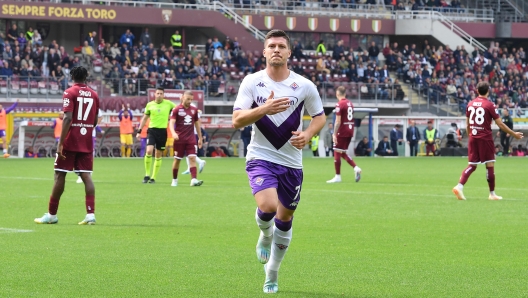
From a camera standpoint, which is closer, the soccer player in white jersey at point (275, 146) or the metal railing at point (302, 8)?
the soccer player in white jersey at point (275, 146)

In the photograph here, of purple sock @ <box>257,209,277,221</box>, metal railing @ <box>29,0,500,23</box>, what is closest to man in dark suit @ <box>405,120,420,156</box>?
metal railing @ <box>29,0,500,23</box>

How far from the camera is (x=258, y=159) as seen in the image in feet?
26.0

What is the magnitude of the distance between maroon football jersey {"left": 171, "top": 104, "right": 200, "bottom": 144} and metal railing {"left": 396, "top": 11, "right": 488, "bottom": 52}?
4193 cm

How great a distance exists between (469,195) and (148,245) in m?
9.87

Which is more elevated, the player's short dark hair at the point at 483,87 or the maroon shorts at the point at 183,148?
the player's short dark hair at the point at 483,87

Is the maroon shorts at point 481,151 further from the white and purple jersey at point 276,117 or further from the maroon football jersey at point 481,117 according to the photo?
the white and purple jersey at point 276,117

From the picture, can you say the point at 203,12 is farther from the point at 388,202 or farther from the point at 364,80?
the point at 388,202

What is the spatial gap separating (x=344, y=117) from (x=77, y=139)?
38.5 feet

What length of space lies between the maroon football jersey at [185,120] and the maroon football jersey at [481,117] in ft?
21.5

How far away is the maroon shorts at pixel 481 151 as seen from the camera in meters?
17.5

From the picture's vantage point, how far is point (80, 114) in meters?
12.6

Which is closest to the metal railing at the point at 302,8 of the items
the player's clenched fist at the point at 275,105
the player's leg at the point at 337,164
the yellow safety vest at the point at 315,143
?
the yellow safety vest at the point at 315,143

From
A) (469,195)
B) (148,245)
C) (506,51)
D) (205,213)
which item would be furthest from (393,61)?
(148,245)

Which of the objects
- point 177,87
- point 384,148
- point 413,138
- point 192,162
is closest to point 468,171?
point 192,162
